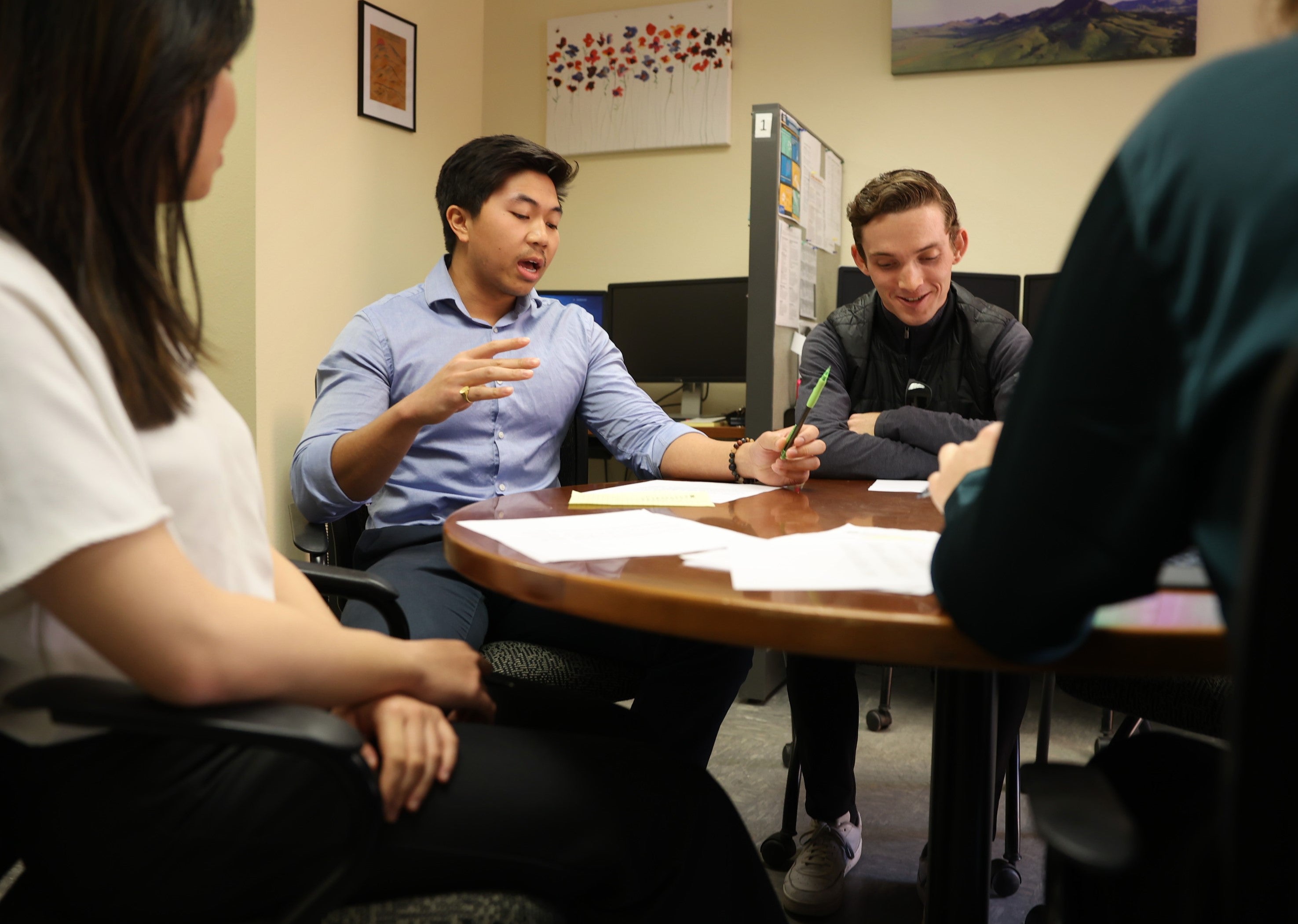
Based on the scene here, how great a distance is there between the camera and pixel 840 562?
2.85 ft

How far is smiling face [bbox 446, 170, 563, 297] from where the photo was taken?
1947 millimetres

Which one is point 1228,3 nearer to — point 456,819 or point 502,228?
point 502,228

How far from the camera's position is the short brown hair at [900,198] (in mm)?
2135

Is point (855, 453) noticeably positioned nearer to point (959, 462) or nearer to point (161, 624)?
point (959, 462)

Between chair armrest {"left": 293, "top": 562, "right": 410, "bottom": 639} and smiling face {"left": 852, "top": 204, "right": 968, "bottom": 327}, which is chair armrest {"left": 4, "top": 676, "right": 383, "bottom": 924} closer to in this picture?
chair armrest {"left": 293, "top": 562, "right": 410, "bottom": 639}

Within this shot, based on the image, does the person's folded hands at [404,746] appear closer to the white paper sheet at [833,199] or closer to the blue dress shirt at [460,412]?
the blue dress shirt at [460,412]

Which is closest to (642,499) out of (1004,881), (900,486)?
(900,486)

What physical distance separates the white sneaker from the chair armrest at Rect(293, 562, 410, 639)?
89cm

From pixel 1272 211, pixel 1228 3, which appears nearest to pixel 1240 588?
pixel 1272 211

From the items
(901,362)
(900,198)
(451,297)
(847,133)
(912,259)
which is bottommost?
(901,362)

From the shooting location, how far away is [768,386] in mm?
2516

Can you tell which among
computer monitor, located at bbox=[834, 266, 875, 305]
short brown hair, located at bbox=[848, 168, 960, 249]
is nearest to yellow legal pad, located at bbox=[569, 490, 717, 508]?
short brown hair, located at bbox=[848, 168, 960, 249]

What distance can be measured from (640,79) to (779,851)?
308 cm

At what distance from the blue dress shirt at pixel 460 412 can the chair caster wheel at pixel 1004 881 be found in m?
0.96
